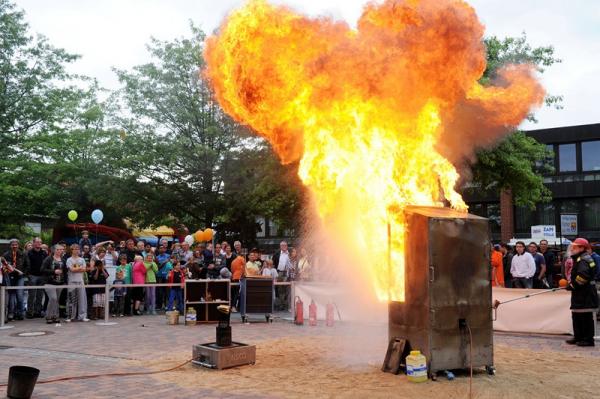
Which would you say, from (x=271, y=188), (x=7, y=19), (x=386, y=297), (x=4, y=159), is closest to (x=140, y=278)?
(x=271, y=188)

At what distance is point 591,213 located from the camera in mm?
35938

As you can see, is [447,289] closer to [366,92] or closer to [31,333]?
[366,92]

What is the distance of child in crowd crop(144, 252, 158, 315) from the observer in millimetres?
16547

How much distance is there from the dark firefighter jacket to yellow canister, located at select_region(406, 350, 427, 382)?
5377 millimetres

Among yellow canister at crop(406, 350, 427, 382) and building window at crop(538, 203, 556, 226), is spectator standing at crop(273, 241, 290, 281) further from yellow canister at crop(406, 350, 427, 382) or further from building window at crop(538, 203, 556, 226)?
building window at crop(538, 203, 556, 226)

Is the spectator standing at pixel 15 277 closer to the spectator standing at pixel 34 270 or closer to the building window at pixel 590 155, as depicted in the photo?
the spectator standing at pixel 34 270

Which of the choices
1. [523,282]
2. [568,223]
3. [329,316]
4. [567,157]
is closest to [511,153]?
[568,223]

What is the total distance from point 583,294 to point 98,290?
40.4 ft

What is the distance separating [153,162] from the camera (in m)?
26.4

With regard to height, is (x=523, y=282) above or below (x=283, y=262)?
below

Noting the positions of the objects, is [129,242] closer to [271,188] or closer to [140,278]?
[140,278]

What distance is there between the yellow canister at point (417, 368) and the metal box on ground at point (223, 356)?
2.59 meters

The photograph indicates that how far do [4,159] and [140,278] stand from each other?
12981 mm

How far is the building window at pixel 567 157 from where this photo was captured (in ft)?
118
